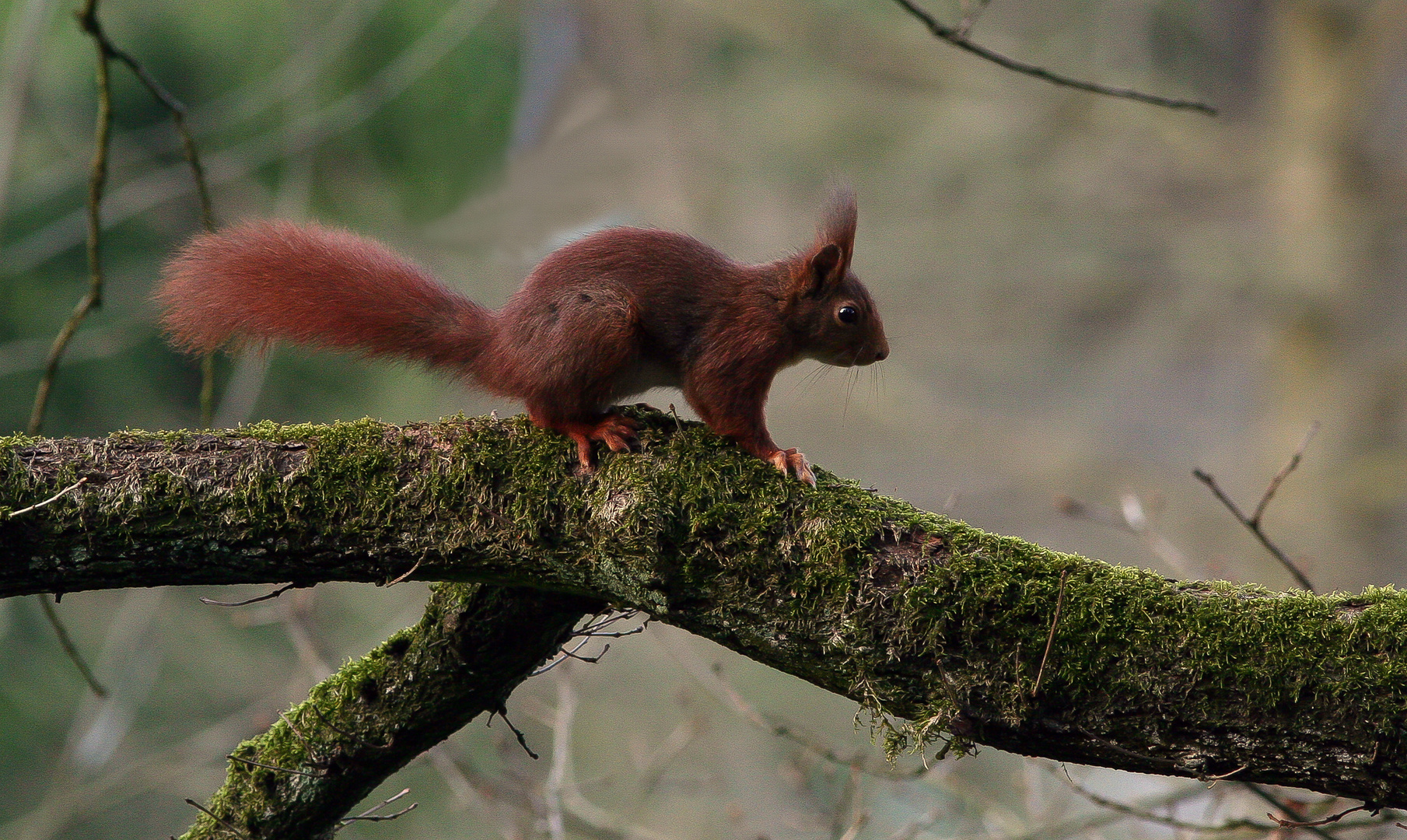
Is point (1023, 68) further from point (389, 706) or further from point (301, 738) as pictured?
point (301, 738)

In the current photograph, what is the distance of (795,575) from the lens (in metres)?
1.78

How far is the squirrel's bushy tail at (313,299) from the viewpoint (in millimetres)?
2277

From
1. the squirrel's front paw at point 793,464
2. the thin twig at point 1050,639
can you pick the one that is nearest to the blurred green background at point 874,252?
the squirrel's front paw at point 793,464

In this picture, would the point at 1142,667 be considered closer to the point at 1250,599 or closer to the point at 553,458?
the point at 1250,599

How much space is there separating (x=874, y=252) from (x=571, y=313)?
213 inches

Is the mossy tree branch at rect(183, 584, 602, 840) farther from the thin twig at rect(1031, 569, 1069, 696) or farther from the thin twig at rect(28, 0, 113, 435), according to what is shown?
the thin twig at rect(28, 0, 113, 435)

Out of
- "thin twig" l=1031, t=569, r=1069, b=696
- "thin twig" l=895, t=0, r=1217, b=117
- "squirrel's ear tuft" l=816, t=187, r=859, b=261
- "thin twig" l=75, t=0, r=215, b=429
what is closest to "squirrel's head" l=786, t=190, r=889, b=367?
"squirrel's ear tuft" l=816, t=187, r=859, b=261

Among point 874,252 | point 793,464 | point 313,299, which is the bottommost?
point 874,252

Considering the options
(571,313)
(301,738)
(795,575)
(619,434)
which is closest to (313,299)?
(571,313)

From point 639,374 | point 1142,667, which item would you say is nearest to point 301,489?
point 639,374

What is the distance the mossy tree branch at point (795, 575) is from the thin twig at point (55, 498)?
13 millimetres

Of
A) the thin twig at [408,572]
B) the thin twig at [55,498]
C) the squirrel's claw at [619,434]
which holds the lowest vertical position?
the thin twig at [408,572]

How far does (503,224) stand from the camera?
212 inches

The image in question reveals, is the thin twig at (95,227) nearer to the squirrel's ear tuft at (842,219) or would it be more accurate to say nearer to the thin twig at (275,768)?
the thin twig at (275,768)
